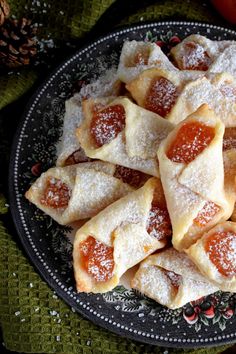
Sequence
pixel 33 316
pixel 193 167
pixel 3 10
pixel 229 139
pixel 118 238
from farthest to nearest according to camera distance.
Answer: pixel 3 10, pixel 33 316, pixel 229 139, pixel 118 238, pixel 193 167

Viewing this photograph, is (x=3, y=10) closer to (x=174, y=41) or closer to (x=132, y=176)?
(x=174, y=41)

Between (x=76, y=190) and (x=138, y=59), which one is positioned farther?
(x=138, y=59)

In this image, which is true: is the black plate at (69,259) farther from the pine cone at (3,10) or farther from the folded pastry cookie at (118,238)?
the pine cone at (3,10)

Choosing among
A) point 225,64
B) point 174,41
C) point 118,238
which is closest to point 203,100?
point 225,64

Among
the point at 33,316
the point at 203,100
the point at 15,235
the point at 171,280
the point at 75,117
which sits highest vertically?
the point at 203,100

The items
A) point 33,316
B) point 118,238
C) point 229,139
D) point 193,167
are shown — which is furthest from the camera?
point 33,316

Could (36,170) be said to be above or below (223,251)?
below
